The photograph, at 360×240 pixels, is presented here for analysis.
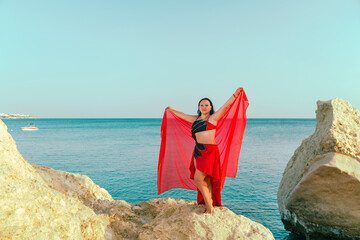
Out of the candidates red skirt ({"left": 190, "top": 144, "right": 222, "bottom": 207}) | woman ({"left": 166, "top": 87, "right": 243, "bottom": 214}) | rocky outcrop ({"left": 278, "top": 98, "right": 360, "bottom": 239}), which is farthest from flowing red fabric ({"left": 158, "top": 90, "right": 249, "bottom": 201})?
rocky outcrop ({"left": 278, "top": 98, "right": 360, "bottom": 239})

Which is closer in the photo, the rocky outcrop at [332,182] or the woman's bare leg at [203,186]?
the woman's bare leg at [203,186]

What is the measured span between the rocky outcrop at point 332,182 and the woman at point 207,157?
1.85 meters

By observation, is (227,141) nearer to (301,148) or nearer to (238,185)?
(301,148)

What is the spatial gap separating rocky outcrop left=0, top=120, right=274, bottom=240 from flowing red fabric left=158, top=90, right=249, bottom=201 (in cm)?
62

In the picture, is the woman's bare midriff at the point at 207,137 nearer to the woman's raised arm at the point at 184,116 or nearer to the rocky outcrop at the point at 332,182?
the woman's raised arm at the point at 184,116

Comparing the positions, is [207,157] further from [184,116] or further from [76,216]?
[76,216]

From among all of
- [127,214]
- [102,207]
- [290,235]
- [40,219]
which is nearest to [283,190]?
[290,235]

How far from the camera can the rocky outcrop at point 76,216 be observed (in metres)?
2.51

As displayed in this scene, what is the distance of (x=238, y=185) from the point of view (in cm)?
1099

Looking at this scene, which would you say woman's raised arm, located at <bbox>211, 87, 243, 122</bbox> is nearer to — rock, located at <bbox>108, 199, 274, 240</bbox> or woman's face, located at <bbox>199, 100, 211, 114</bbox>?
woman's face, located at <bbox>199, 100, 211, 114</bbox>

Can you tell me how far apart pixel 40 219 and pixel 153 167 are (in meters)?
12.6

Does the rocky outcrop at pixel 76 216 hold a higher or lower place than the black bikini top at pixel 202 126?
lower

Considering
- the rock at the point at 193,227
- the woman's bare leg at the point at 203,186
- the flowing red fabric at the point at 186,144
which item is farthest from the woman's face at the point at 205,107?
the rock at the point at 193,227

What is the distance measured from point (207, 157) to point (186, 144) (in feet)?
4.45
